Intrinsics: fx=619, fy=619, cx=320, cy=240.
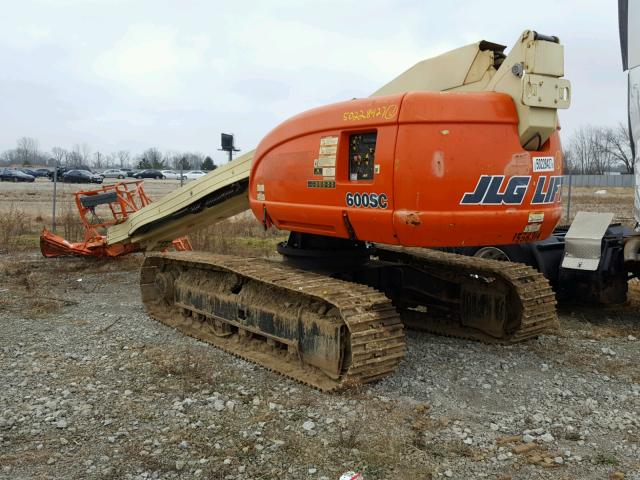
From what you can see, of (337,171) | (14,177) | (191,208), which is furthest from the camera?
(14,177)

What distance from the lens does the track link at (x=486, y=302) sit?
5.76 m

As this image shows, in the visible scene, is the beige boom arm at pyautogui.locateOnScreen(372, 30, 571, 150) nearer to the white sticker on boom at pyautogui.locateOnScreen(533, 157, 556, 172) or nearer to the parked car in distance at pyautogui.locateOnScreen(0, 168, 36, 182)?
the white sticker on boom at pyautogui.locateOnScreen(533, 157, 556, 172)

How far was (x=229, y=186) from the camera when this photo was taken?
6.68 metres

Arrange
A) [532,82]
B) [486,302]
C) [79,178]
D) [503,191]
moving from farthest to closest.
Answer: [79,178] < [486,302] < [503,191] < [532,82]

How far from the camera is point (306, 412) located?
4316mm

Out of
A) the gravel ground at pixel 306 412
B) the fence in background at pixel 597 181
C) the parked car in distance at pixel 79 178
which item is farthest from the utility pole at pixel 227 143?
the fence in background at pixel 597 181

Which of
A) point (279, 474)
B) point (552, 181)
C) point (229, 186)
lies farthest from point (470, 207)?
point (229, 186)

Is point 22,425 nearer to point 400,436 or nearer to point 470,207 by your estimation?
point 400,436

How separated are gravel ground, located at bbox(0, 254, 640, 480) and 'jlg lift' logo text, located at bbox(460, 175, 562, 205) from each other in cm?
148

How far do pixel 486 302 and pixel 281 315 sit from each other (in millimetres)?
2074

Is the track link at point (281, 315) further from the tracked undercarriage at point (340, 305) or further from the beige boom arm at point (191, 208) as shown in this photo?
the beige boom arm at point (191, 208)

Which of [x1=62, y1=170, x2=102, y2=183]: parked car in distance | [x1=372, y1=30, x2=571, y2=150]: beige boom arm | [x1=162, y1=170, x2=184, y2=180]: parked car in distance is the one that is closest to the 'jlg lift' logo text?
[x1=372, y1=30, x2=571, y2=150]: beige boom arm

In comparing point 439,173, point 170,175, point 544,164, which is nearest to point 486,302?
point 544,164

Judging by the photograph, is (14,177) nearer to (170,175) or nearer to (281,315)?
(170,175)
